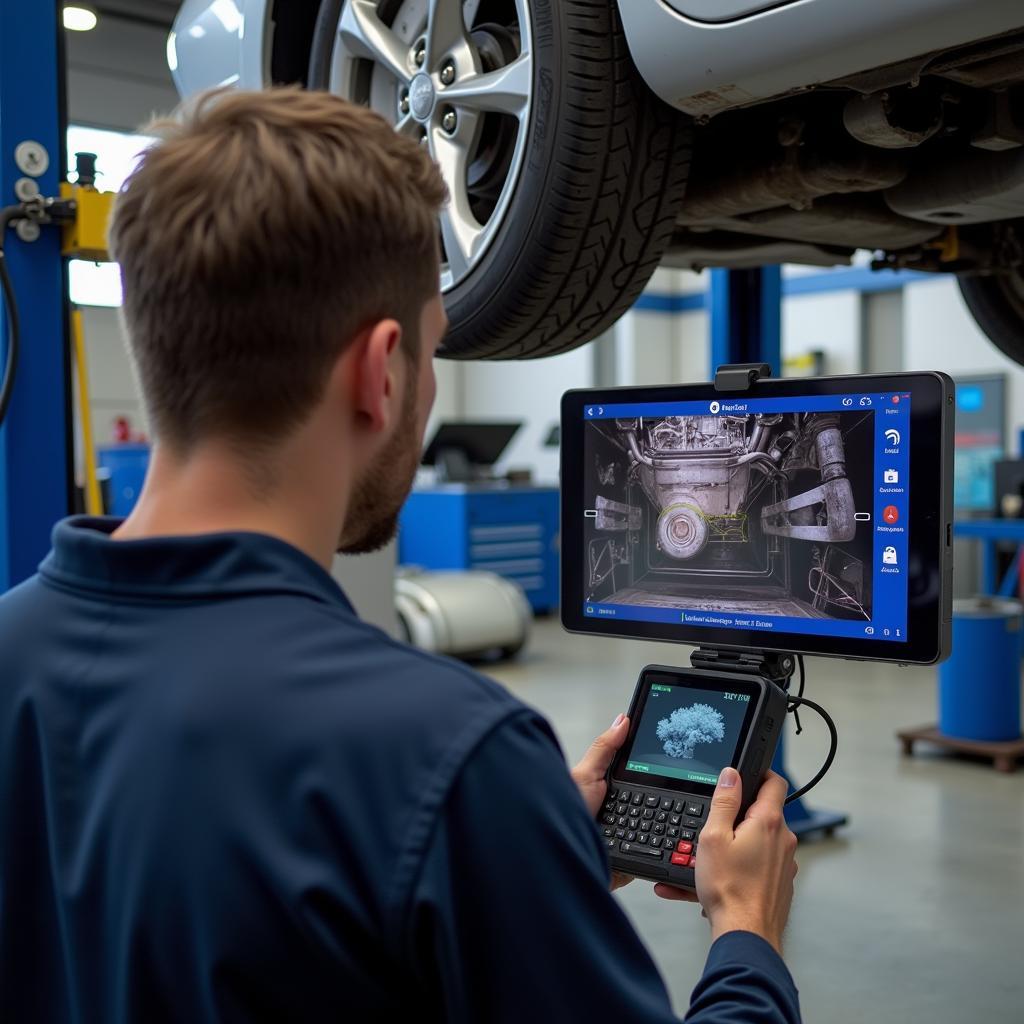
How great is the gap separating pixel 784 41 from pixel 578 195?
14.1 inches

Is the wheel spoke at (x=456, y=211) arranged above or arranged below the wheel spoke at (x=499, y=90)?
below

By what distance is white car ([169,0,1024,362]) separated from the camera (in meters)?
1.33

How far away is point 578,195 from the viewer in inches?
62.6

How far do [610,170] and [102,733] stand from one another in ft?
3.72

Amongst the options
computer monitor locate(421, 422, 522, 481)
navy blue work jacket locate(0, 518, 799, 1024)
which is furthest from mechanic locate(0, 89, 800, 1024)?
computer monitor locate(421, 422, 522, 481)

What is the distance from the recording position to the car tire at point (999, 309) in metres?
2.67

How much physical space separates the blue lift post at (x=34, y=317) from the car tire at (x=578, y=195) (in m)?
0.59

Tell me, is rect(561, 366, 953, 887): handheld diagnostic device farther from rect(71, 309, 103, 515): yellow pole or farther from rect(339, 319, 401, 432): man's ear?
rect(71, 309, 103, 515): yellow pole

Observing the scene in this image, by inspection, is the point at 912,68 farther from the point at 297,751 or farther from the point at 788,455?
the point at 297,751

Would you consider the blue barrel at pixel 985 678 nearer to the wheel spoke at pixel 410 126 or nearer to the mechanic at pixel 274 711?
the wheel spoke at pixel 410 126

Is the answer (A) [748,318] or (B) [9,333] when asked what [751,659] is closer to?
(B) [9,333]

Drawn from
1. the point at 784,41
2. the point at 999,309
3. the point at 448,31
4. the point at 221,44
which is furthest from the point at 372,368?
the point at 999,309

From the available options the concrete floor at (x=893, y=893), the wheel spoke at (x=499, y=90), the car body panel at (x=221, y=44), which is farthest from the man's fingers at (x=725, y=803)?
the concrete floor at (x=893, y=893)

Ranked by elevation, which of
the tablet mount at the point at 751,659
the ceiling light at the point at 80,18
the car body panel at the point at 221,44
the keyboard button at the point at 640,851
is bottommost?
the keyboard button at the point at 640,851
